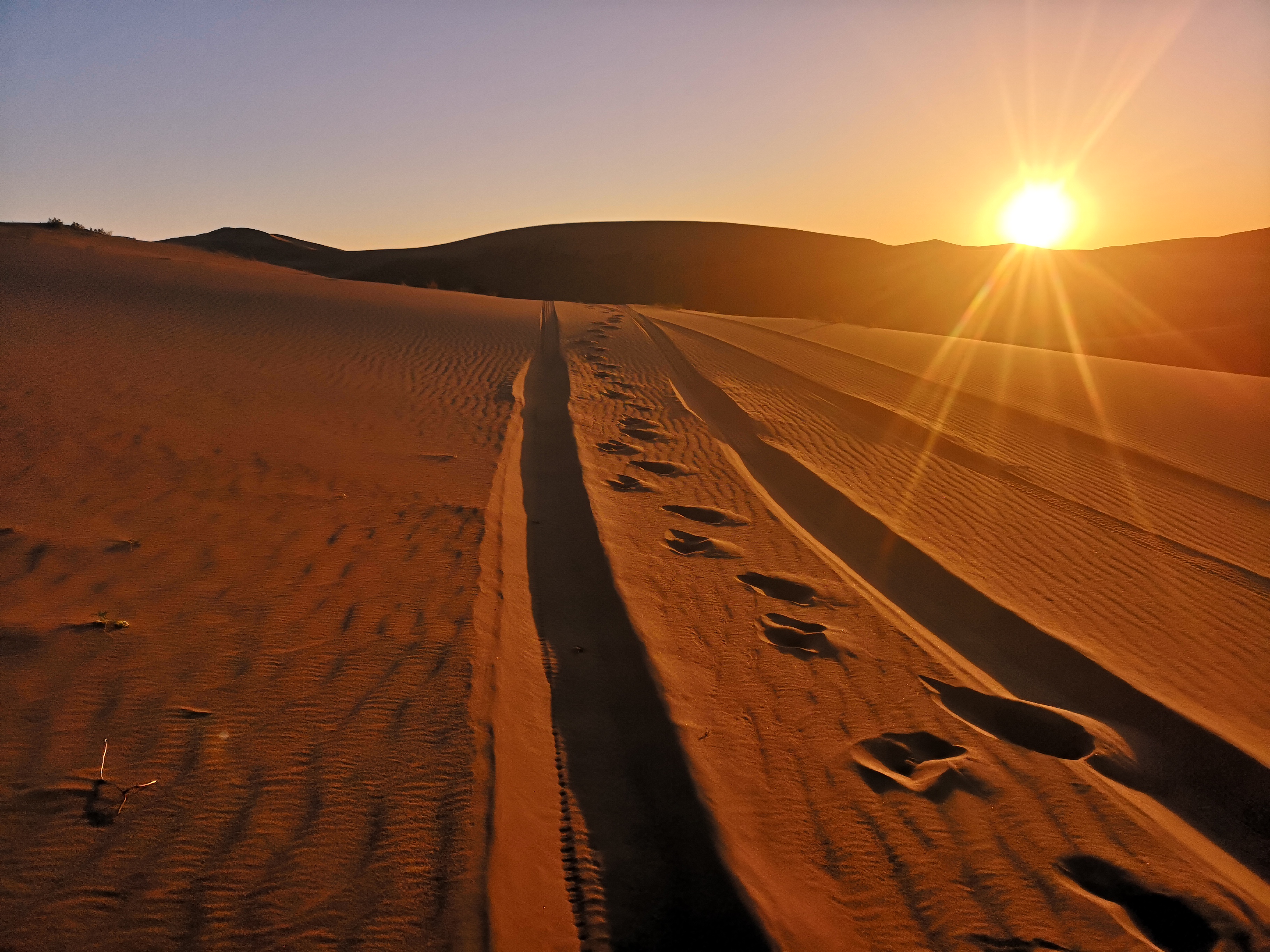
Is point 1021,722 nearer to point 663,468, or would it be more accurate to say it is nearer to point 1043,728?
point 1043,728

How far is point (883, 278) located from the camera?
5350 cm

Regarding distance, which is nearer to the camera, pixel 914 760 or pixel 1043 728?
pixel 914 760

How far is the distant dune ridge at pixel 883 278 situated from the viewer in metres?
34.2

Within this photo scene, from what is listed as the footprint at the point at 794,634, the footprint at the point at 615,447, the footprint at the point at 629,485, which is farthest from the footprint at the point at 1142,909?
the footprint at the point at 615,447

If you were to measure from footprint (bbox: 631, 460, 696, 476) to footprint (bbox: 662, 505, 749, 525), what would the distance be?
109 centimetres

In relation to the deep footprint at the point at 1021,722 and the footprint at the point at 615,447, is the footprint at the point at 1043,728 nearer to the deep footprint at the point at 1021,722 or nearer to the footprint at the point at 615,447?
the deep footprint at the point at 1021,722

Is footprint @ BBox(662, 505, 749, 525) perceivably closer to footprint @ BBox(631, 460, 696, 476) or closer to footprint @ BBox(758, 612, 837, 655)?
footprint @ BBox(631, 460, 696, 476)

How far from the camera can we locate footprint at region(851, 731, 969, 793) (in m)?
3.57

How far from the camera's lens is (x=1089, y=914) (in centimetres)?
285

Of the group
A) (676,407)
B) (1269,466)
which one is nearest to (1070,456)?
(1269,466)

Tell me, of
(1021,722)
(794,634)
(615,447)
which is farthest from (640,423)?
(1021,722)

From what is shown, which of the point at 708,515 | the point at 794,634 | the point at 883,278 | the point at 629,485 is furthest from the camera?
the point at 883,278

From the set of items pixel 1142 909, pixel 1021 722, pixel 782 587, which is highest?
pixel 782 587

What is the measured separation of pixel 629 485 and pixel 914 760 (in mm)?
4456
